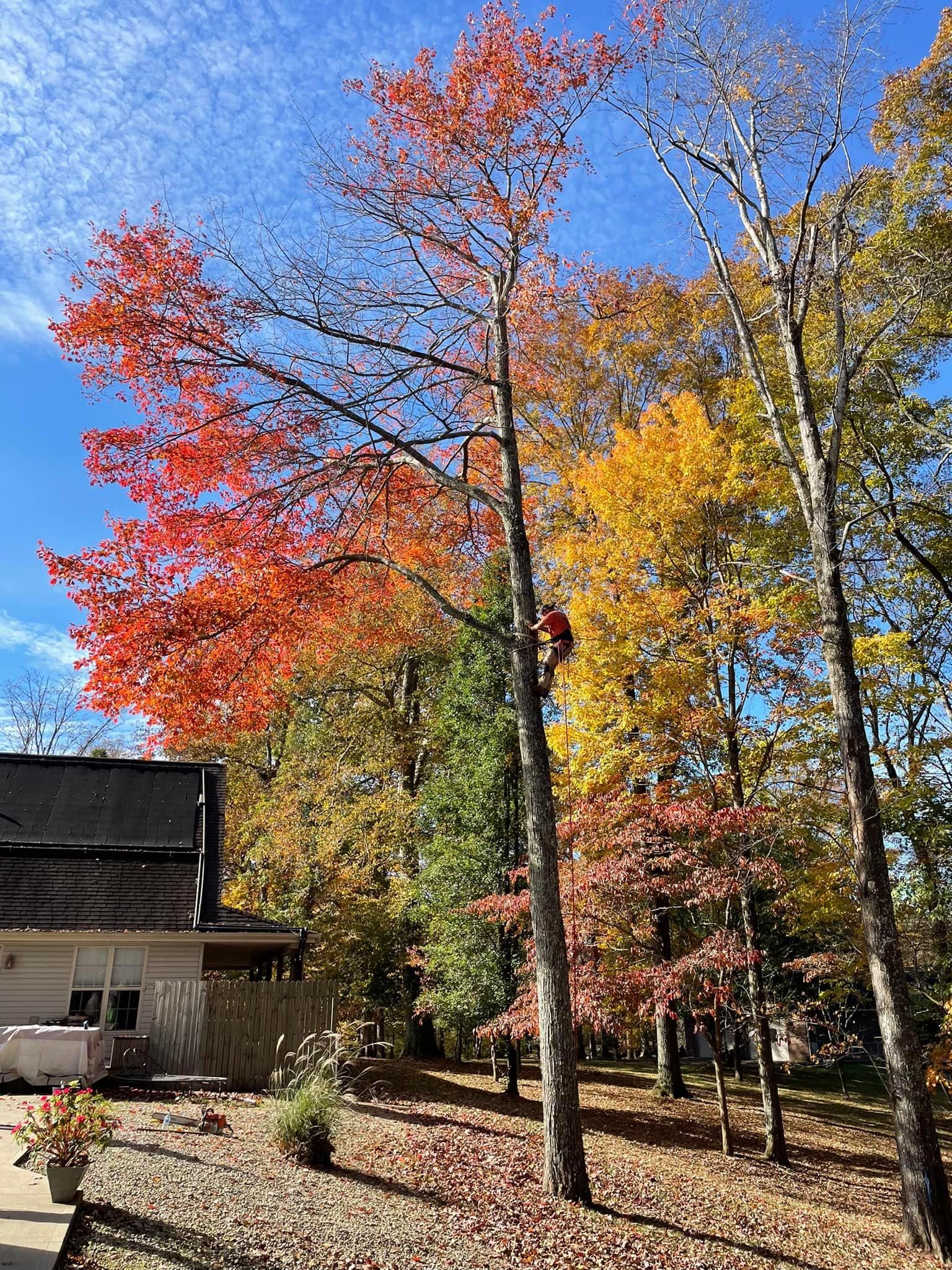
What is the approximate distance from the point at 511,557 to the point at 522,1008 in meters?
7.98

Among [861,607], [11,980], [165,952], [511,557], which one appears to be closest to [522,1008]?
[165,952]

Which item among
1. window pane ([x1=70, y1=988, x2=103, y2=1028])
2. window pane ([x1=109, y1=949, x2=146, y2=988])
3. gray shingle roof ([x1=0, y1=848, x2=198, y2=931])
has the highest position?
gray shingle roof ([x1=0, y1=848, x2=198, y2=931])

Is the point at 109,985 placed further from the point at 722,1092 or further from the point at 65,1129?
the point at 722,1092

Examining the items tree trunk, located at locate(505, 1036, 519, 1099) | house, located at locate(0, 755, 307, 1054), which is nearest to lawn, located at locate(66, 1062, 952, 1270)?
tree trunk, located at locate(505, 1036, 519, 1099)

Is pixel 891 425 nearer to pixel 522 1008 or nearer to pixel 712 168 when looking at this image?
pixel 712 168

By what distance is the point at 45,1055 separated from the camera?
11281mm

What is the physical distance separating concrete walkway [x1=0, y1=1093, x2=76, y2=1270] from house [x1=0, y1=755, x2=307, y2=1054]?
787cm

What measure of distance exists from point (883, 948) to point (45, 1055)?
11.0 metres

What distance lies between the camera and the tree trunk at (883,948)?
850 centimetres

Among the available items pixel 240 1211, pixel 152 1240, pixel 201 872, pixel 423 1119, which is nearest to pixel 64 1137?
pixel 152 1240

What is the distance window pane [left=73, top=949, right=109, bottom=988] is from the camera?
1461 cm

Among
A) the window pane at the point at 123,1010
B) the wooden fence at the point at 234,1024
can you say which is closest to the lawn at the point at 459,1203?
the wooden fence at the point at 234,1024

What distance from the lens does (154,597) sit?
906 cm

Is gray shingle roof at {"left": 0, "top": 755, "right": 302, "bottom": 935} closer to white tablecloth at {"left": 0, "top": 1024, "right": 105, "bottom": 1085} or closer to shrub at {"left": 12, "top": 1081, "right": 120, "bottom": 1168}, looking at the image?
white tablecloth at {"left": 0, "top": 1024, "right": 105, "bottom": 1085}
